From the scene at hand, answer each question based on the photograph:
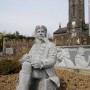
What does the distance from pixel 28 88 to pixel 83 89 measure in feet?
9.42

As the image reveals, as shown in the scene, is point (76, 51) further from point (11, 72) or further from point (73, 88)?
point (73, 88)

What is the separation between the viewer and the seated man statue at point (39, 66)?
582cm

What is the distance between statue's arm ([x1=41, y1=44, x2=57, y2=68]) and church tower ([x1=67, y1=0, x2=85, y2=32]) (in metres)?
66.3

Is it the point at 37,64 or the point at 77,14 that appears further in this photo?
the point at 77,14

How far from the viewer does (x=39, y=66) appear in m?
5.80

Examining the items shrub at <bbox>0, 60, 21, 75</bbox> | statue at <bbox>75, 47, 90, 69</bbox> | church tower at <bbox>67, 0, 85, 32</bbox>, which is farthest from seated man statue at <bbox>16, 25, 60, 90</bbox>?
church tower at <bbox>67, 0, 85, 32</bbox>

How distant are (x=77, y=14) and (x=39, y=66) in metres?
68.4

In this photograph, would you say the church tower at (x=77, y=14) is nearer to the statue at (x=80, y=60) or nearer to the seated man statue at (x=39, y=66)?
the statue at (x=80, y=60)

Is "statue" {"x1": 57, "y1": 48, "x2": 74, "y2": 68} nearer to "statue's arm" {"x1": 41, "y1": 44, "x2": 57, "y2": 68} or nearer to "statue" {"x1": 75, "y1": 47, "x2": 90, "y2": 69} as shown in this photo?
"statue" {"x1": 75, "y1": 47, "x2": 90, "y2": 69}

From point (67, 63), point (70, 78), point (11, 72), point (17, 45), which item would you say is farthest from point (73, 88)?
point (17, 45)

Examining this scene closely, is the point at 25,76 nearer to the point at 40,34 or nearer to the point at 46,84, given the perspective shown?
the point at 46,84

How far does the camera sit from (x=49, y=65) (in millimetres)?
5953

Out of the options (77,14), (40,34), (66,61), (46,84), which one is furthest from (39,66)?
(77,14)

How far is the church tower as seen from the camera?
72375 mm
